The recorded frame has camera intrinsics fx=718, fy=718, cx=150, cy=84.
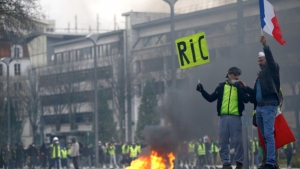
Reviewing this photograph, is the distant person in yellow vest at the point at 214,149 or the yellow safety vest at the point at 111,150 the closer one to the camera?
the distant person in yellow vest at the point at 214,149

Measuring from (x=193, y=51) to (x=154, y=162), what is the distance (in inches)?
237

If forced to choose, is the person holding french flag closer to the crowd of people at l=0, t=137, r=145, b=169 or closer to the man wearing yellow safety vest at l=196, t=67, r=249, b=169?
the man wearing yellow safety vest at l=196, t=67, r=249, b=169

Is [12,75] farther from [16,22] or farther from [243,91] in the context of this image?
[243,91]

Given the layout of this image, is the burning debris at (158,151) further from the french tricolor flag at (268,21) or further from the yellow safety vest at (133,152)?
the yellow safety vest at (133,152)

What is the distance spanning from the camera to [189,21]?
117 ft

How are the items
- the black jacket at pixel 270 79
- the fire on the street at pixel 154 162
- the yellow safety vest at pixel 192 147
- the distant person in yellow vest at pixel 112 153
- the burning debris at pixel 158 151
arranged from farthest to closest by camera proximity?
1. the distant person in yellow vest at pixel 112 153
2. the yellow safety vest at pixel 192 147
3. the burning debris at pixel 158 151
4. the fire on the street at pixel 154 162
5. the black jacket at pixel 270 79

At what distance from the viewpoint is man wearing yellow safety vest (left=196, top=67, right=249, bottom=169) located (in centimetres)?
1140

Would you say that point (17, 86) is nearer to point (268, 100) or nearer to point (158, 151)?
point (158, 151)

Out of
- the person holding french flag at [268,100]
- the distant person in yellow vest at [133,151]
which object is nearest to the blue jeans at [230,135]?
the person holding french flag at [268,100]

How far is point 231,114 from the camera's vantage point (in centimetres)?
1141

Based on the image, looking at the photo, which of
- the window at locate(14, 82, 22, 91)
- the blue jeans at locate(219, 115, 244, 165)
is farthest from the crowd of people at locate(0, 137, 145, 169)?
the blue jeans at locate(219, 115, 244, 165)

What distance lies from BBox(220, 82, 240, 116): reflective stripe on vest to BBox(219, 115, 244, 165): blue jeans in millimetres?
79

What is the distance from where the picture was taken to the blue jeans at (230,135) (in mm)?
11398

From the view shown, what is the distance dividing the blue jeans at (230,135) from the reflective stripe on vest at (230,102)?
79 mm
